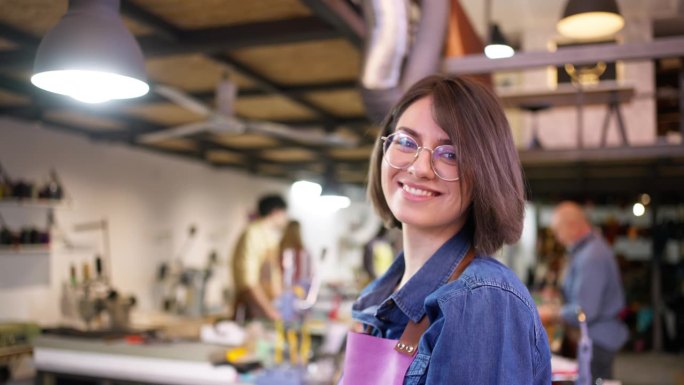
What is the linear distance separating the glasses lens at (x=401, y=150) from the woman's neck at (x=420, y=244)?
6.4 inches

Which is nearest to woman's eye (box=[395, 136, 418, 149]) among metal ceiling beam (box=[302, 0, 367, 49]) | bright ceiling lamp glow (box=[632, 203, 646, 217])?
metal ceiling beam (box=[302, 0, 367, 49])

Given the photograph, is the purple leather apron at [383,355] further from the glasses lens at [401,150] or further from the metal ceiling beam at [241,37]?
the metal ceiling beam at [241,37]

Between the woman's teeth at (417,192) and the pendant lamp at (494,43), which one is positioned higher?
the pendant lamp at (494,43)

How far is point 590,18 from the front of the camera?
146 inches

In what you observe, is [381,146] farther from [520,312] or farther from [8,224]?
[8,224]

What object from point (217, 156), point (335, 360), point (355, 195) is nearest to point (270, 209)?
point (335, 360)

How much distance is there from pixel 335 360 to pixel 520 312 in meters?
2.75

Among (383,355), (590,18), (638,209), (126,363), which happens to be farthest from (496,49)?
(638,209)

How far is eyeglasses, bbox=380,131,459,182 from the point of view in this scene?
49.7 inches

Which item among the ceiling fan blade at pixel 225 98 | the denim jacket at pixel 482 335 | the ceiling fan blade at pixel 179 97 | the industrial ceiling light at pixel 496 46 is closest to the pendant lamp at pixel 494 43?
the industrial ceiling light at pixel 496 46

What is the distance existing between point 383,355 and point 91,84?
145 cm

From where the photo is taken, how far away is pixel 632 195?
34.2ft

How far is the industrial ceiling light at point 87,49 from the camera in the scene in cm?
181

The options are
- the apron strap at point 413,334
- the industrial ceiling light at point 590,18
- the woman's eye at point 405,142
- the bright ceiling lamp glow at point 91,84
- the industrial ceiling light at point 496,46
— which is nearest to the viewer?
the apron strap at point 413,334
